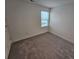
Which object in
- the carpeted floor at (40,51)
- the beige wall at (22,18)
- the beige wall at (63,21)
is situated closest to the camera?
the carpeted floor at (40,51)

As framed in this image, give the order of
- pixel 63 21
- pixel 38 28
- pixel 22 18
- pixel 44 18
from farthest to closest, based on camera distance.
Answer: pixel 44 18 → pixel 38 28 → pixel 63 21 → pixel 22 18

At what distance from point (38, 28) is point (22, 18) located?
1848 mm

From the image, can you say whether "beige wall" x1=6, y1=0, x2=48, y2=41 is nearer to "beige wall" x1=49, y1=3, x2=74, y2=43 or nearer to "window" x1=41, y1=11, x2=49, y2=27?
"window" x1=41, y1=11, x2=49, y2=27

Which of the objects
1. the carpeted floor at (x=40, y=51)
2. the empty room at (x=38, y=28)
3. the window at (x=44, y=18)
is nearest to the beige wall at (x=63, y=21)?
the empty room at (x=38, y=28)

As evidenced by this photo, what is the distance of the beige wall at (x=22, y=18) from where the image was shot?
405cm

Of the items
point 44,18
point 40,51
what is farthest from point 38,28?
point 40,51

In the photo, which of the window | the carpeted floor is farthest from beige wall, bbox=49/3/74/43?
the carpeted floor

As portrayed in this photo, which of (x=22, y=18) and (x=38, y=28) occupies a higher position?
(x=22, y=18)

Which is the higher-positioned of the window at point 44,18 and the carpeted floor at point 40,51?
the window at point 44,18

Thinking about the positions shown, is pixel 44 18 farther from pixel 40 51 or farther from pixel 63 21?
pixel 40 51

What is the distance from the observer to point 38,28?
20.6 feet

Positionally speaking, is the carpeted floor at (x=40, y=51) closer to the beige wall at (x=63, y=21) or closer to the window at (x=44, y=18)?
the beige wall at (x=63, y=21)
